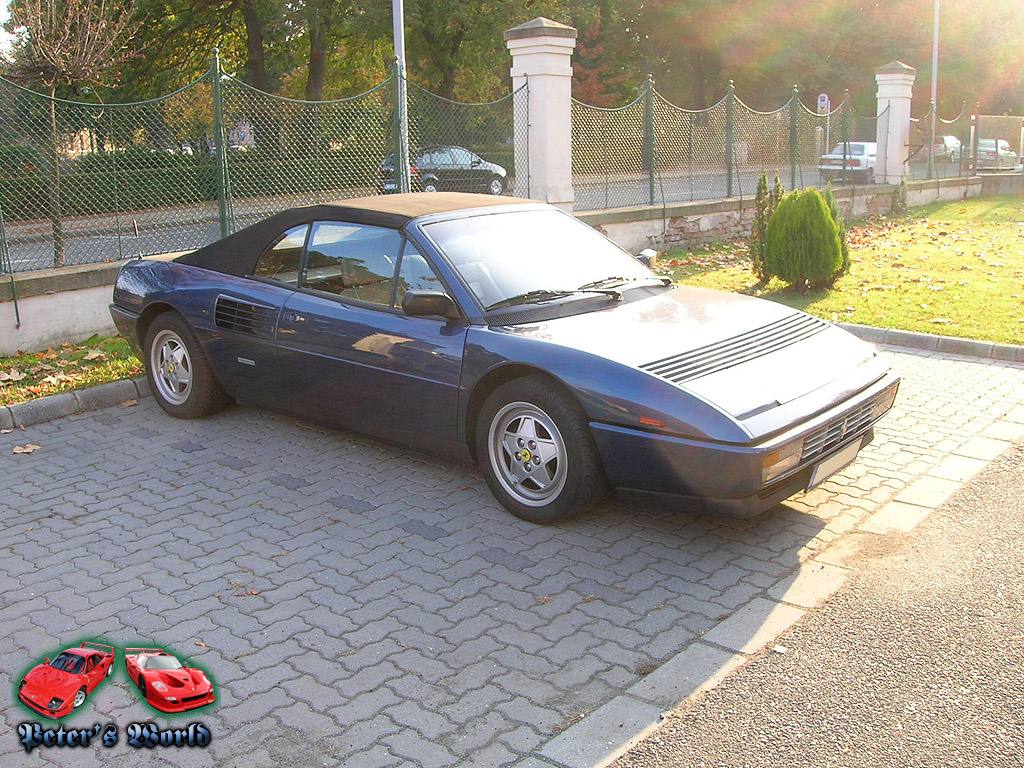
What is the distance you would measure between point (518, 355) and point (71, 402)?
408 cm

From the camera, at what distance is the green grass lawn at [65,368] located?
7.42 m

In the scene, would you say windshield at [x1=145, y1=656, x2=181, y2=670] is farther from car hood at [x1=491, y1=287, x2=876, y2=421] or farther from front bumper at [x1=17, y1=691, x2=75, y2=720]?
car hood at [x1=491, y1=287, x2=876, y2=421]

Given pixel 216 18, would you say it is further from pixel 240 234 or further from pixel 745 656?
pixel 745 656

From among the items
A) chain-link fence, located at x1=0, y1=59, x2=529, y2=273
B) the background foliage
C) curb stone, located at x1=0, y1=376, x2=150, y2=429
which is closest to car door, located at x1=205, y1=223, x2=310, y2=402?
curb stone, located at x1=0, y1=376, x2=150, y2=429

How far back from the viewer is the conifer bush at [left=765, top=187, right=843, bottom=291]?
10719 millimetres

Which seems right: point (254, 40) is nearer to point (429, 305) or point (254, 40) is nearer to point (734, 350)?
point (429, 305)

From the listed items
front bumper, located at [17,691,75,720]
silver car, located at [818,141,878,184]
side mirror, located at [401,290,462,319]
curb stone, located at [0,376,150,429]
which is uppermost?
A: silver car, located at [818,141,878,184]

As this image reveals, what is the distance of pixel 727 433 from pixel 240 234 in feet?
12.5

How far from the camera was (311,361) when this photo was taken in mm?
5867

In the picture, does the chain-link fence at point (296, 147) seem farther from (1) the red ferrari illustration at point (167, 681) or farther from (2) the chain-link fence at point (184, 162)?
(1) the red ferrari illustration at point (167, 681)

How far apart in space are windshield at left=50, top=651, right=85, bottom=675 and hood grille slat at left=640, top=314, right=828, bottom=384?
105 inches

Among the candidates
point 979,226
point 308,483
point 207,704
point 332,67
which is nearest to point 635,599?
point 207,704

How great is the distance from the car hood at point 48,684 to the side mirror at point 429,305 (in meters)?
2.39

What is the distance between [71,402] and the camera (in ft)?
24.0
